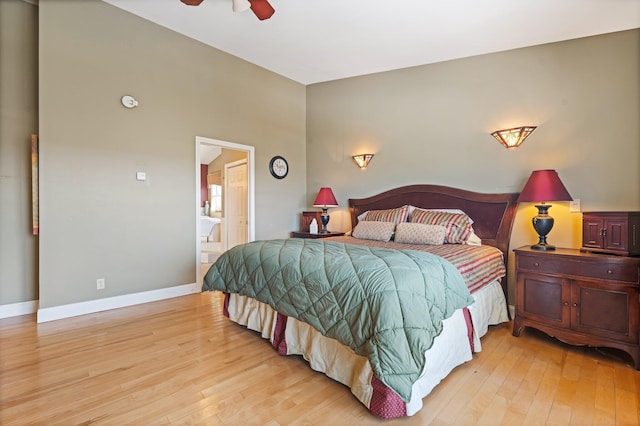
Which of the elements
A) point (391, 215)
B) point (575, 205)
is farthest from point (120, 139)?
point (575, 205)

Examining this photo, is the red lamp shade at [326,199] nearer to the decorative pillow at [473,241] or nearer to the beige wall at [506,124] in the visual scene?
the beige wall at [506,124]

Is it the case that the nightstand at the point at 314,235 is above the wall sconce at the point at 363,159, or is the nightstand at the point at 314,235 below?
below

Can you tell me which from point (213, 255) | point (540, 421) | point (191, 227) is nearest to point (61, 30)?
point (191, 227)

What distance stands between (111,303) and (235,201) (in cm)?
287

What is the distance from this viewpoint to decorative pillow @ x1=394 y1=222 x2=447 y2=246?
10.4 ft

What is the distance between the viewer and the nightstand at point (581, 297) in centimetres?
221

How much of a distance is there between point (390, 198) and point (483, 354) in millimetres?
2211

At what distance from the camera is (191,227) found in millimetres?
3988

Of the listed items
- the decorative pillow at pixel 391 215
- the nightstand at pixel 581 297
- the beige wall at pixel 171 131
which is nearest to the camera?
the nightstand at pixel 581 297

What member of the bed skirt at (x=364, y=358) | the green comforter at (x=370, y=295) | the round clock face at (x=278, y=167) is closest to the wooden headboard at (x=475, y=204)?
the bed skirt at (x=364, y=358)

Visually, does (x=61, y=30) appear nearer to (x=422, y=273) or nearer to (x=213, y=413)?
(x=213, y=413)

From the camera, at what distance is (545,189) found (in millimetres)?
2744

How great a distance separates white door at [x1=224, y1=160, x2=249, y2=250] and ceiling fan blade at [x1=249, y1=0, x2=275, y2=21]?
282 centimetres

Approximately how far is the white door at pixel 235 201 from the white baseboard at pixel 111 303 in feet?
5.31
